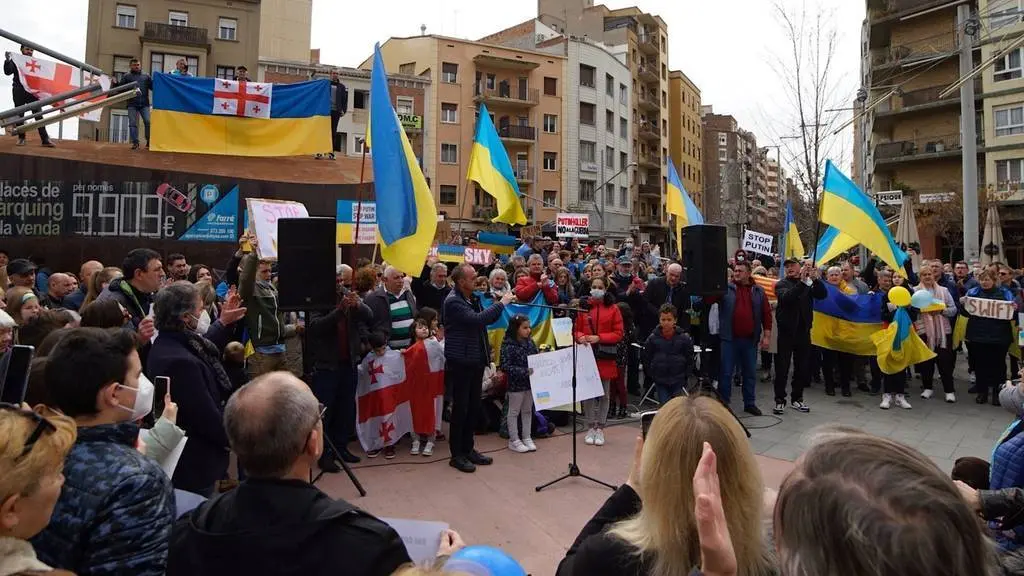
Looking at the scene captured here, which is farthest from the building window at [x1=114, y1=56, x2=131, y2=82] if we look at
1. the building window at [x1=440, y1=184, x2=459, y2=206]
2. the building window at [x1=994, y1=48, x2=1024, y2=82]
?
the building window at [x1=994, y1=48, x2=1024, y2=82]

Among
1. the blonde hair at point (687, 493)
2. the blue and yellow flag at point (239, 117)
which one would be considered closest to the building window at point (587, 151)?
the blue and yellow flag at point (239, 117)

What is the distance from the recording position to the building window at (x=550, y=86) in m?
50.4

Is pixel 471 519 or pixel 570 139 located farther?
pixel 570 139

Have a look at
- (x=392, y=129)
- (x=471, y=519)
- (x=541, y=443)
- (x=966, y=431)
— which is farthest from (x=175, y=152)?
(x=966, y=431)

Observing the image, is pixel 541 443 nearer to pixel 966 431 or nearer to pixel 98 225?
pixel 966 431

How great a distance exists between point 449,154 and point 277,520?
4588 centimetres

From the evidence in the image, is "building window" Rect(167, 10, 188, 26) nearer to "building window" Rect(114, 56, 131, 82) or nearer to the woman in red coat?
"building window" Rect(114, 56, 131, 82)

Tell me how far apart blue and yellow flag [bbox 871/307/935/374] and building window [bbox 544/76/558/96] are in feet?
148

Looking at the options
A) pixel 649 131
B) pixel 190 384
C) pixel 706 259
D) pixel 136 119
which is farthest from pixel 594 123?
pixel 190 384

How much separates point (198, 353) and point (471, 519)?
2551mm

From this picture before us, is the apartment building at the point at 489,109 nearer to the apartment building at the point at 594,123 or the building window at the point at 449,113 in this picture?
the building window at the point at 449,113

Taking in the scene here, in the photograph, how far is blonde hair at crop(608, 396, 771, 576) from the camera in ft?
5.54

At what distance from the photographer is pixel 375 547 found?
169cm

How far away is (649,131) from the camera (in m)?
59.5
